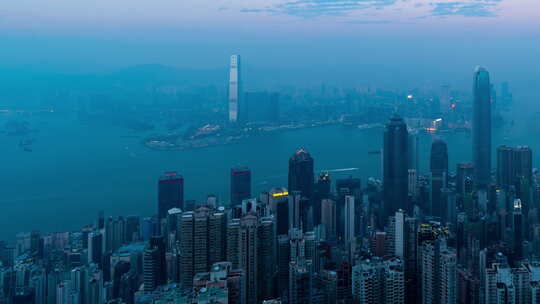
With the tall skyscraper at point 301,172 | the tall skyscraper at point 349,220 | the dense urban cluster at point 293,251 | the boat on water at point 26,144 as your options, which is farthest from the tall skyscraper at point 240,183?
the boat on water at point 26,144

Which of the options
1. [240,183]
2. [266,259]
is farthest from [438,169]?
[266,259]

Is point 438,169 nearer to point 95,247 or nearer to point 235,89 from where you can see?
point 235,89

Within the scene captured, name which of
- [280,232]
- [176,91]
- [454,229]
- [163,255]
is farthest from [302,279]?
[176,91]

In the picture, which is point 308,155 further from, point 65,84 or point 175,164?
point 65,84

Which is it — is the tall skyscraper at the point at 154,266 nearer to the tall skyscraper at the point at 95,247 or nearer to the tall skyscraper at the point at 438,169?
the tall skyscraper at the point at 95,247

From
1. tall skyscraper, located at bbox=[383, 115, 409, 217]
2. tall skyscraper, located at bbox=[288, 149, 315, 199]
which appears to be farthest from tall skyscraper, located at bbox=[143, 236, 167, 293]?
tall skyscraper, located at bbox=[383, 115, 409, 217]

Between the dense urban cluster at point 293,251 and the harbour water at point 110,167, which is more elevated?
the harbour water at point 110,167
